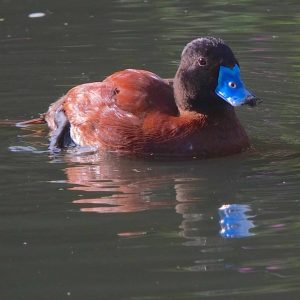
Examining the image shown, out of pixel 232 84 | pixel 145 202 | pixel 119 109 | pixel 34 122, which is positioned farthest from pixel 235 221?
pixel 34 122

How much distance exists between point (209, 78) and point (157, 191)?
1256 millimetres

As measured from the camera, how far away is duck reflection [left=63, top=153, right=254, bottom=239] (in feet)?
20.4

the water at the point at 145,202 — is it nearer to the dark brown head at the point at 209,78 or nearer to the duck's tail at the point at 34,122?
the duck's tail at the point at 34,122

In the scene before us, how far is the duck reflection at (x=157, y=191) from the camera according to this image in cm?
621

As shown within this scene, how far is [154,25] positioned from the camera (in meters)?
13.3

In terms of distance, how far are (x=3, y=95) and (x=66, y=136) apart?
179 centimetres

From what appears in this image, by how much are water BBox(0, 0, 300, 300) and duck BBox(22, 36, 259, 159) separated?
0.42 ft

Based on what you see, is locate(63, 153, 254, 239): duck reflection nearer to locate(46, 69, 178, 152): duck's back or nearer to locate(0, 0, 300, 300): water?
locate(0, 0, 300, 300): water

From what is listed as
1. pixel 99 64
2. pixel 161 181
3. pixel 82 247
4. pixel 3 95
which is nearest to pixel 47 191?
pixel 161 181

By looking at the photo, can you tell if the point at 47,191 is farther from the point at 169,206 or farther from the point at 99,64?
the point at 99,64

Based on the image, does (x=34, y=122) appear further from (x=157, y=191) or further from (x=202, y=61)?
(x=157, y=191)

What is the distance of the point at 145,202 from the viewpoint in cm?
671

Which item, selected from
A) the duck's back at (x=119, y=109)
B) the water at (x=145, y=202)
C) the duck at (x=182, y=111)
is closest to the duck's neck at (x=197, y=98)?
the duck at (x=182, y=111)

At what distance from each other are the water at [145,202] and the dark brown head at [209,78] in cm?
45
